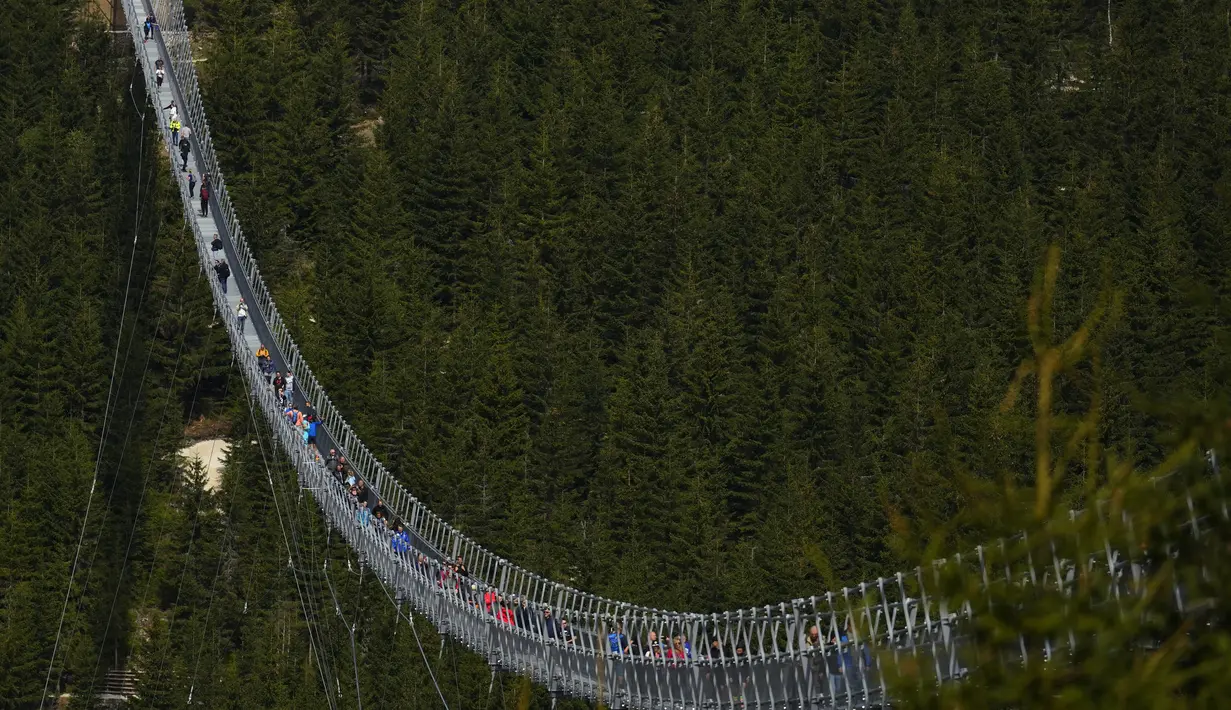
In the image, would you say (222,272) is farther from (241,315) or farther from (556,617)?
(556,617)

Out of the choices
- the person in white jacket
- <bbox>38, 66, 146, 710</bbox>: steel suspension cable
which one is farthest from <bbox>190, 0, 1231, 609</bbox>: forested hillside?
the person in white jacket

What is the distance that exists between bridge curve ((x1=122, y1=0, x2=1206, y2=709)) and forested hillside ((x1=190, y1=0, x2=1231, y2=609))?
60.7 feet

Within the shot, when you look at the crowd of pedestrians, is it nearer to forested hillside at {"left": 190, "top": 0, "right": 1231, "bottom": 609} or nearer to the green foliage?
forested hillside at {"left": 190, "top": 0, "right": 1231, "bottom": 609}

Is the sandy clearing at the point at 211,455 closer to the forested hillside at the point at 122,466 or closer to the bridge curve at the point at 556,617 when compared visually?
the forested hillside at the point at 122,466

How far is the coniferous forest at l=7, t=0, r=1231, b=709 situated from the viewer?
81.8 metres

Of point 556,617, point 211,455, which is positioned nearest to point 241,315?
point 556,617

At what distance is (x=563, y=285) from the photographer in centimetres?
10462

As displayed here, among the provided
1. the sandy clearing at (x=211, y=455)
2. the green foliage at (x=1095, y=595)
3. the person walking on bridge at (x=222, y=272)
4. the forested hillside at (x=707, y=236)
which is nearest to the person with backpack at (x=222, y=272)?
the person walking on bridge at (x=222, y=272)

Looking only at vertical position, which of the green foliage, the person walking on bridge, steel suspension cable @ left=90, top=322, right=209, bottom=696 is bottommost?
the green foliage

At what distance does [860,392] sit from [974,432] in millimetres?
20193

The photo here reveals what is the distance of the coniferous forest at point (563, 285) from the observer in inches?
3219

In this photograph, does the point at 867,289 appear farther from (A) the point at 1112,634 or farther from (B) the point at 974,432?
(A) the point at 1112,634

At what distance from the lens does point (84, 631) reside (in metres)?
86.2

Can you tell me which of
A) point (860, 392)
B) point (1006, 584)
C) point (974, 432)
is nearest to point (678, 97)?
point (860, 392)
